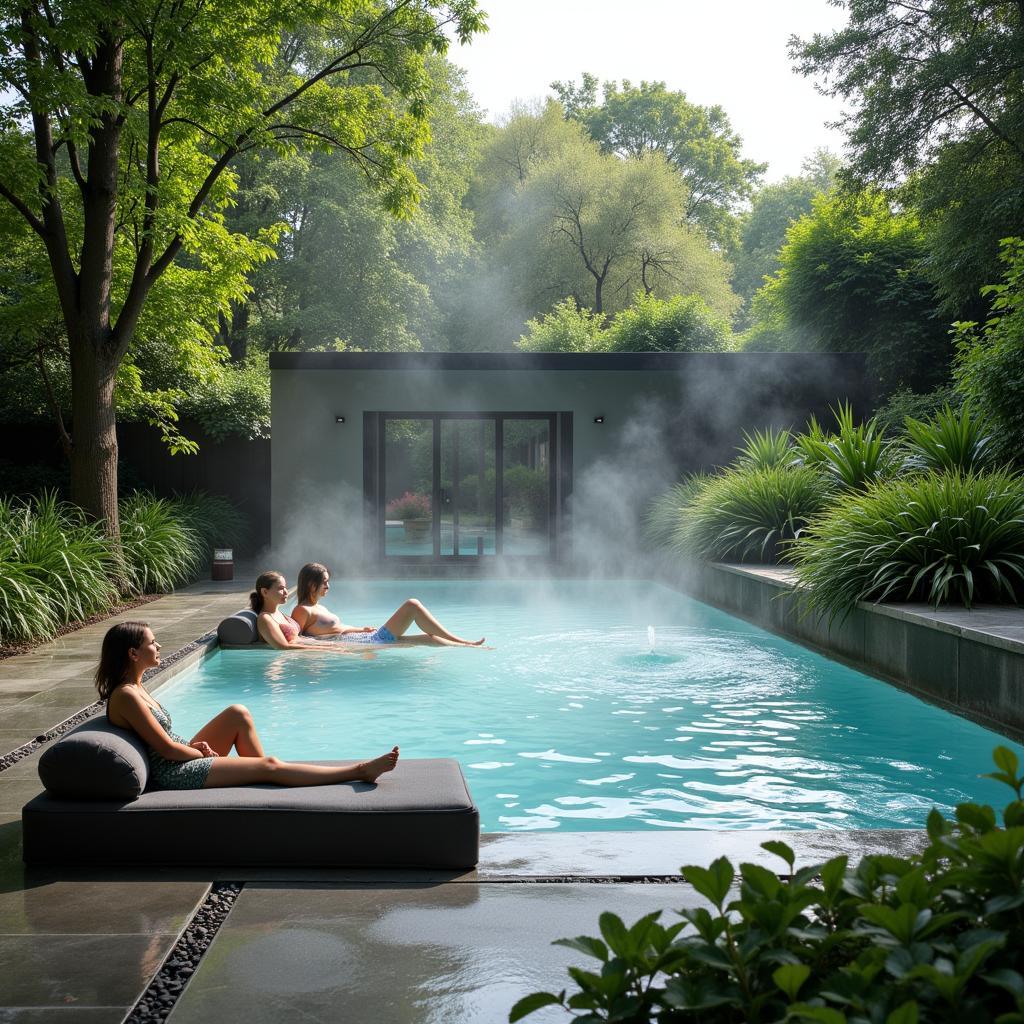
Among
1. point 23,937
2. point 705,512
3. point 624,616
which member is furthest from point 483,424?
point 23,937

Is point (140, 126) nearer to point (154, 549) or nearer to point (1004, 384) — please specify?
point (154, 549)

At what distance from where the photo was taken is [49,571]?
8969 millimetres

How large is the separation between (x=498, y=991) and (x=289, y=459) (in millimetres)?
13251

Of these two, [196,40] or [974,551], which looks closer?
[974,551]

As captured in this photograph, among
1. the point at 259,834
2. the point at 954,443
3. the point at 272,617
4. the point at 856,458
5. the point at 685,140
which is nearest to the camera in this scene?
the point at 259,834

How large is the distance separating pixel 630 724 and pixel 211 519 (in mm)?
10564

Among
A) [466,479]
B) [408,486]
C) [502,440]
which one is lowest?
[408,486]

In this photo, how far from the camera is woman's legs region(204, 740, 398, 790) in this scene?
3.71 m

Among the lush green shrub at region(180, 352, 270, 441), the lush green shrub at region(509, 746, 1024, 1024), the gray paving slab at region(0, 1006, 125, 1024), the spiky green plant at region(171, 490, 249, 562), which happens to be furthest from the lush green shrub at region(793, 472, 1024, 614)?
the lush green shrub at region(180, 352, 270, 441)

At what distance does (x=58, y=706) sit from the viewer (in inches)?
224

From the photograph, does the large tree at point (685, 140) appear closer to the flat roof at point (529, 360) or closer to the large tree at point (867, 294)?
the large tree at point (867, 294)

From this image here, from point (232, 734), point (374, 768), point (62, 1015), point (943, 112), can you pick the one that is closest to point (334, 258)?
point (943, 112)

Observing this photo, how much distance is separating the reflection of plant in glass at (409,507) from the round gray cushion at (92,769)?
11743mm

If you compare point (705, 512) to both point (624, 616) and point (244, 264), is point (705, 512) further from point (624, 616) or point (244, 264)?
point (244, 264)
